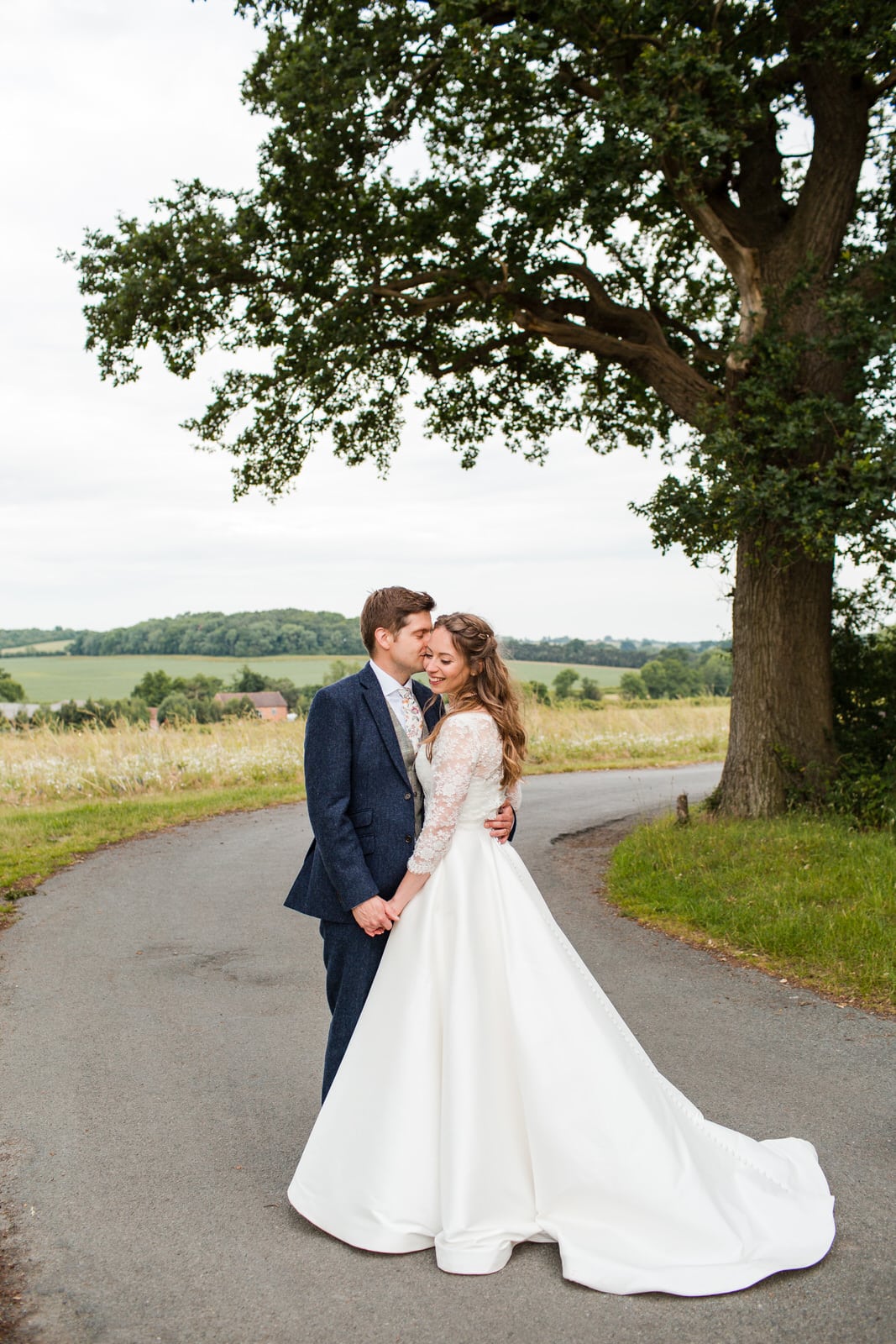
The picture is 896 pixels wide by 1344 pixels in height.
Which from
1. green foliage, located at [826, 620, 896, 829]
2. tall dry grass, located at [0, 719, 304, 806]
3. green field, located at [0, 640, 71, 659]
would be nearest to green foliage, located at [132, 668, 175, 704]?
tall dry grass, located at [0, 719, 304, 806]

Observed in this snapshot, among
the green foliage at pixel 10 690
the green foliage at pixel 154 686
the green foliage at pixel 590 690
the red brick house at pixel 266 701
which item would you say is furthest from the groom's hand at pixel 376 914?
the green foliage at pixel 10 690

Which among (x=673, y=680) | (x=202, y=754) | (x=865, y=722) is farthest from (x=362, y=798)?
(x=673, y=680)

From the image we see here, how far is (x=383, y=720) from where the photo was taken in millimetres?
4332

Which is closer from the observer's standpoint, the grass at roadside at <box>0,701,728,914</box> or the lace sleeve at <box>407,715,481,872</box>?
the lace sleeve at <box>407,715,481,872</box>

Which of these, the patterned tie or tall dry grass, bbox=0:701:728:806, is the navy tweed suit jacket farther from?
tall dry grass, bbox=0:701:728:806

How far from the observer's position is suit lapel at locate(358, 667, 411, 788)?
4.31m

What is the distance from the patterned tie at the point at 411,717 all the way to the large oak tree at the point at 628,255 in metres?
6.06

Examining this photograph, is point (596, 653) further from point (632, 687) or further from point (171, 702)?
point (171, 702)

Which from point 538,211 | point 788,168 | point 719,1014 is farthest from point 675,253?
point 719,1014

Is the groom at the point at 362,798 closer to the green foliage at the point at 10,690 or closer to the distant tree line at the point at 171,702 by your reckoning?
the distant tree line at the point at 171,702

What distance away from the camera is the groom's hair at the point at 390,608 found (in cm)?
429

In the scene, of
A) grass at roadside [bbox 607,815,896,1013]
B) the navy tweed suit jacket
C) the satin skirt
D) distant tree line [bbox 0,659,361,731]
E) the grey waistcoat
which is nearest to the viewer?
the satin skirt

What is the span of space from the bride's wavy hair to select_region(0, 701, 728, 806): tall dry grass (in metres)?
13.5

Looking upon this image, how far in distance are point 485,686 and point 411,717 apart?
473 millimetres
